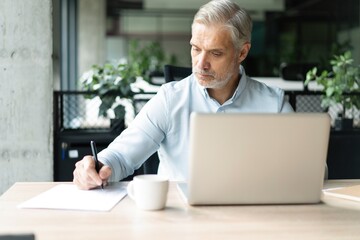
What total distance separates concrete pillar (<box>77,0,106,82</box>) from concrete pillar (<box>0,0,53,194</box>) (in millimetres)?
5793

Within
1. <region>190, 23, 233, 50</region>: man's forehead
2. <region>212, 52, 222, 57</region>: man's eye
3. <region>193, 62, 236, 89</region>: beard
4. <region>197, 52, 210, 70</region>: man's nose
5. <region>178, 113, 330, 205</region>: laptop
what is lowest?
<region>178, 113, 330, 205</region>: laptop

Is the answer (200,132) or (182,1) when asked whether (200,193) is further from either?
(182,1)

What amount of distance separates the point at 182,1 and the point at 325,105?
23.9 ft

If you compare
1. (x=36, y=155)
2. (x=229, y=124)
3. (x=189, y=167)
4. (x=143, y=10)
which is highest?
(x=143, y=10)

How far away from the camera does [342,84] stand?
2947mm

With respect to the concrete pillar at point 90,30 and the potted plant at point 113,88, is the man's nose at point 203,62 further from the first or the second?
the concrete pillar at point 90,30

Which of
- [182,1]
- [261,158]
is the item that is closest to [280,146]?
[261,158]

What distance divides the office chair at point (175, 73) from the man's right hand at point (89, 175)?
0.79 metres

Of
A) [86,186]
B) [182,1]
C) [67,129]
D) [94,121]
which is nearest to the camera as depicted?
[86,186]

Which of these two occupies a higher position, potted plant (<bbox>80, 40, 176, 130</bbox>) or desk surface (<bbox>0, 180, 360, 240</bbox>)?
potted plant (<bbox>80, 40, 176, 130</bbox>)

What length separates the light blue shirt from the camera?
1.73m

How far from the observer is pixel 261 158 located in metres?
1.17

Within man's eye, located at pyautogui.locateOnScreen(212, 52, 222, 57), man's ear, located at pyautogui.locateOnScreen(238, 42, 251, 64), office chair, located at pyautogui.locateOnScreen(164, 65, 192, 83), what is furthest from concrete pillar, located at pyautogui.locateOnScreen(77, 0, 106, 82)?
man's eye, located at pyautogui.locateOnScreen(212, 52, 222, 57)

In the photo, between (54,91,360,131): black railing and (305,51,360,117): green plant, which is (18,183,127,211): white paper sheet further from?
(305,51,360,117): green plant
